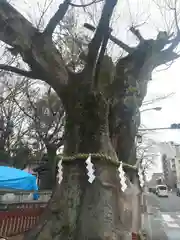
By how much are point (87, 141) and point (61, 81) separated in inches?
51.9

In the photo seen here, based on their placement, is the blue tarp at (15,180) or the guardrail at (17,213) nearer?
the guardrail at (17,213)

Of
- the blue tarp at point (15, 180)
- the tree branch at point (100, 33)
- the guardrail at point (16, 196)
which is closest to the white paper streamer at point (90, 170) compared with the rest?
the tree branch at point (100, 33)

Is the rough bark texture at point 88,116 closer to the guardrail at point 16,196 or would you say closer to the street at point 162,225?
the street at point 162,225

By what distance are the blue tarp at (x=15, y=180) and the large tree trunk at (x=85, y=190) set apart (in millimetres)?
4518

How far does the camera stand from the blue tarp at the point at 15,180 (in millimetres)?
8602

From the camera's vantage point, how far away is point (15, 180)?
8.87 m

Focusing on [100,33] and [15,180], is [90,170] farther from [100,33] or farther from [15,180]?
[15,180]

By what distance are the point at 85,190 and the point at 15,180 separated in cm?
515

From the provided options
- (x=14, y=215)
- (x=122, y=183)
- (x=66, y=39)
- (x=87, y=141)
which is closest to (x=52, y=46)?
(x=87, y=141)

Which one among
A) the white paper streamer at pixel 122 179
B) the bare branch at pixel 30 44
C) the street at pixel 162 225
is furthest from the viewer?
the street at pixel 162 225

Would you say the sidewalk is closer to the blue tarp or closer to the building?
the blue tarp

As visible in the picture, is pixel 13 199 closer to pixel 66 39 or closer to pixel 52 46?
pixel 66 39

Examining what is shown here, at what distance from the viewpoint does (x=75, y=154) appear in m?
4.70

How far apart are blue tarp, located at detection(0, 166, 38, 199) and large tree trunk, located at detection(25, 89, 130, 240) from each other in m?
4.52
